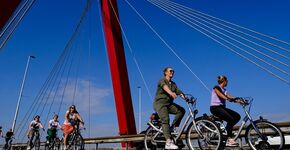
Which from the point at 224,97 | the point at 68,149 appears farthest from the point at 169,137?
the point at 68,149

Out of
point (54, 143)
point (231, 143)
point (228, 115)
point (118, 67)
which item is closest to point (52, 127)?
point (54, 143)

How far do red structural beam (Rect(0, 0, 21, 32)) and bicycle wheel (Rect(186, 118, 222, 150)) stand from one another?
4832 mm

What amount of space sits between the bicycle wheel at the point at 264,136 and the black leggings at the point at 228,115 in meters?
0.32

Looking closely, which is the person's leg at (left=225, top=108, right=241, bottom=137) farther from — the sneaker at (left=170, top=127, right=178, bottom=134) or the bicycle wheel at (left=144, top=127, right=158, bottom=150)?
the bicycle wheel at (left=144, top=127, right=158, bottom=150)

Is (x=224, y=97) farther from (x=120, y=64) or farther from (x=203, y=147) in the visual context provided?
(x=120, y=64)

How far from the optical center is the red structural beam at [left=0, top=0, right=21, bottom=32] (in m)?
7.95

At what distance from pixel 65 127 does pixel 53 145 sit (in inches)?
144

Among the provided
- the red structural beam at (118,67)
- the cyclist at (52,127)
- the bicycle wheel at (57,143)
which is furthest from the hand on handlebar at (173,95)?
the cyclist at (52,127)

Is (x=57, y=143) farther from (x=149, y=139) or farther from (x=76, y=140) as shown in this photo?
(x=149, y=139)

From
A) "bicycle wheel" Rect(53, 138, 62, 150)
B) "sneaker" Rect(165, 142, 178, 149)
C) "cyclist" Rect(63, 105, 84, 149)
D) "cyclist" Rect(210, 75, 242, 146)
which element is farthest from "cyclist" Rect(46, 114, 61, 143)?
Answer: "cyclist" Rect(210, 75, 242, 146)

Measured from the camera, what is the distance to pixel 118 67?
14.0m

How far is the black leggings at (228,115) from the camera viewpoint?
6.54 metres

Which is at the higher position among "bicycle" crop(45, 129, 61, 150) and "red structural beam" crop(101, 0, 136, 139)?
"red structural beam" crop(101, 0, 136, 139)

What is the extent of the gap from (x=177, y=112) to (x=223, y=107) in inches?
35.6
